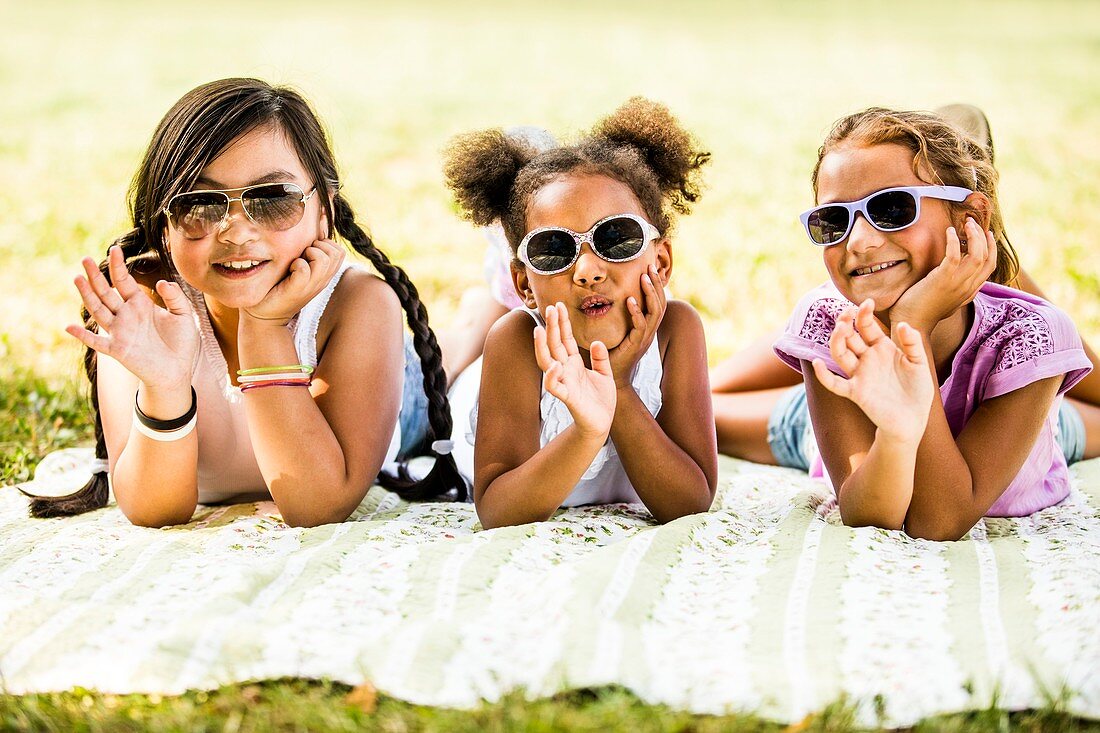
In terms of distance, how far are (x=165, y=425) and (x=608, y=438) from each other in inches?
48.7

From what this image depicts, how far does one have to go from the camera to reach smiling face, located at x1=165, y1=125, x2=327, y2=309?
3119 millimetres

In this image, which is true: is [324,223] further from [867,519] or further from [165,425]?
[867,519]

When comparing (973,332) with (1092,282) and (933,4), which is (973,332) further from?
(933,4)

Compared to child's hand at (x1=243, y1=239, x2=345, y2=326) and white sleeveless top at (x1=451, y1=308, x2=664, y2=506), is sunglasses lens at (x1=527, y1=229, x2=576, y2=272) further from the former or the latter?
child's hand at (x1=243, y1=239, x2=345, y2=326)

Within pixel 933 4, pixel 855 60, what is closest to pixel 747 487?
pixel 855 60

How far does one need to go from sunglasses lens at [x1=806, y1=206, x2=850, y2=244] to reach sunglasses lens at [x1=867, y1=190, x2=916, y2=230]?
0.24 feet

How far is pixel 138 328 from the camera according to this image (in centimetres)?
296

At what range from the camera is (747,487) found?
3838 millimetres

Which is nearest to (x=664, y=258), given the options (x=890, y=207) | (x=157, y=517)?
(x=890, y=207)

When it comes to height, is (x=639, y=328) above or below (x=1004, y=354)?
above

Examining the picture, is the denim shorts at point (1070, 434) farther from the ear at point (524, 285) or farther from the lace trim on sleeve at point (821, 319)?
the ear at point (524, 285)

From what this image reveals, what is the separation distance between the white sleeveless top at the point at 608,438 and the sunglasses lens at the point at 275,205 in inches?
28.3

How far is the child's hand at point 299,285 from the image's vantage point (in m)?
3.13

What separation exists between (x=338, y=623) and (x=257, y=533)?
0.83m
